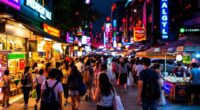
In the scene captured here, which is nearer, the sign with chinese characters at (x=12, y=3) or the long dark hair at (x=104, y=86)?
the long dark hair at (x=104, y=86)

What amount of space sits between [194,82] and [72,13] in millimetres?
24189

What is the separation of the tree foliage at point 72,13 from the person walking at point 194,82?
822 inches

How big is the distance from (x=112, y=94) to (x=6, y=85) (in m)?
7.84

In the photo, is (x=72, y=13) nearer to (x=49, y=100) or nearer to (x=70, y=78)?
(x=70, y=78)

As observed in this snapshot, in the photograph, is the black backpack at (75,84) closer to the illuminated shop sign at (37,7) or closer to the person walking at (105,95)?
the person walking at (105,95)

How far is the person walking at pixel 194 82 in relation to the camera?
55.0 feet

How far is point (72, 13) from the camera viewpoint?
3950 cm

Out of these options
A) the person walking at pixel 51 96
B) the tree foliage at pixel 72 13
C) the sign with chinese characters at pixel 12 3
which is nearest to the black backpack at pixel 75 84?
the person walking at pixel 51 96

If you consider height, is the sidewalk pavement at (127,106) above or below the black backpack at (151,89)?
below

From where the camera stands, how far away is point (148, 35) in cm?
7694

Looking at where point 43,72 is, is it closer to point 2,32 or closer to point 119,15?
point 2,32

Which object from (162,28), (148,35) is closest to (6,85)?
(162,28)

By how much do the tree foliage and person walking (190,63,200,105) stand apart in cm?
2087

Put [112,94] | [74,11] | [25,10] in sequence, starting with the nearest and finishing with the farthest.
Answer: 1. [112,94]
2. [25,10]
3. [74,11]
